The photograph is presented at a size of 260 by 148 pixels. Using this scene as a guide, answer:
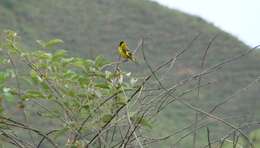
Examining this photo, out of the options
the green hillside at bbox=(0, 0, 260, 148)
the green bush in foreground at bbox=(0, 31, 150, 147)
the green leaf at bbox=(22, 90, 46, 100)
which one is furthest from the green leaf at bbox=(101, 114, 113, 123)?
the green hillside at bbox=(0, 0, 260, 148)

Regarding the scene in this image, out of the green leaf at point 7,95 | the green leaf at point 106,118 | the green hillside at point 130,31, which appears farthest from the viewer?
the green hillside at point 130,31

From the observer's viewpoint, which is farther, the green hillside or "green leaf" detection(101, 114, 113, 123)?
the green hillside

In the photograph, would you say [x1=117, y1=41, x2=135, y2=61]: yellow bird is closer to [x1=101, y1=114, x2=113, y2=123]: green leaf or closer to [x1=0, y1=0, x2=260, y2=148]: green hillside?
[x1=101, y1=114, x2=113, y2=123]: green leaf

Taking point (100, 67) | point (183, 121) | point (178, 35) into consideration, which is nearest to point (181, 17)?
point (178, 35)

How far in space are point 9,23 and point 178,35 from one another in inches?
186

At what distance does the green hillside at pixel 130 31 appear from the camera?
14.9m

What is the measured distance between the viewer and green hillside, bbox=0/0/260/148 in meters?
14.9

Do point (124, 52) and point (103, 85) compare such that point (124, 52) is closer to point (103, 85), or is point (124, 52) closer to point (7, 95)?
point (103, 85)

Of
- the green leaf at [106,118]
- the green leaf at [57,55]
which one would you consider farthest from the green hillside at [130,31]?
the green leaf at [106,118]

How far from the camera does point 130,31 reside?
17.0m

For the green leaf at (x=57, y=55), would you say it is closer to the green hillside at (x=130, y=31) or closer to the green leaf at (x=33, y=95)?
the green leaf at (x=33, y=95)

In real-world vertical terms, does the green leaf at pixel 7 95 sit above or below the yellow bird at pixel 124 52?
below

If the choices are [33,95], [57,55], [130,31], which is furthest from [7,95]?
[130,31]

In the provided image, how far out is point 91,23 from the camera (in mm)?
17016
